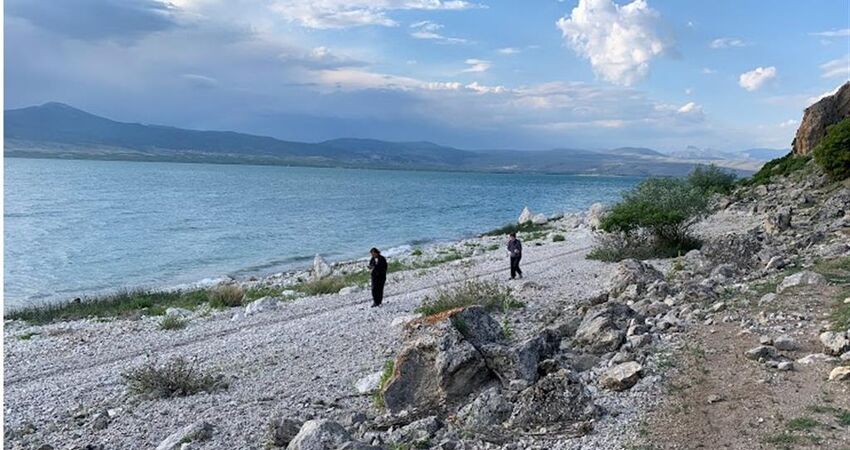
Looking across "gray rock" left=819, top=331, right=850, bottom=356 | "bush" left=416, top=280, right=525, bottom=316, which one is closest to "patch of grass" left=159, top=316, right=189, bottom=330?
"bush" left=416, top=280, right=525, bottom=316

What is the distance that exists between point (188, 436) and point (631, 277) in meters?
10.9

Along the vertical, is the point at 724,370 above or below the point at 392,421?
above

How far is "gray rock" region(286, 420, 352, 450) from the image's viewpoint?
771 centimetres

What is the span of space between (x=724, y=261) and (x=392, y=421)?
41.1 feet

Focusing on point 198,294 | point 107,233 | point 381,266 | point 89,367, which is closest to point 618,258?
point 381,266

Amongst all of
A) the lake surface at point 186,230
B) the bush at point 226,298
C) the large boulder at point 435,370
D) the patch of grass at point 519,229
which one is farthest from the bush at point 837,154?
the large boulder at point 435,370

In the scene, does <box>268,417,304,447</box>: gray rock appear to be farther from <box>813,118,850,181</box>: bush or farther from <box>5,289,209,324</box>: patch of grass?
<box>813,118,850,181</box>: bush

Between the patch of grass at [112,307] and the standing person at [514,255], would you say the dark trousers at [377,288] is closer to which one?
the standing person at [514,255]

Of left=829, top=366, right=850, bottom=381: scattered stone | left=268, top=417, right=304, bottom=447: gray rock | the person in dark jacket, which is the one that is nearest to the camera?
left=829, top=366, right=850, bottom=381: scattered stone

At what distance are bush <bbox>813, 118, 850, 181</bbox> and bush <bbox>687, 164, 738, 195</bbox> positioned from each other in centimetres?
1431

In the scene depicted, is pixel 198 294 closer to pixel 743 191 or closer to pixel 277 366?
pixel 277 366

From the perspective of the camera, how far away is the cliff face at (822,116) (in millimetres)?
54719

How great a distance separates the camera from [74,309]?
77.7 ft

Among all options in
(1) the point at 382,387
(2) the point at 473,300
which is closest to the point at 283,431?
(1) the point at 382,387
